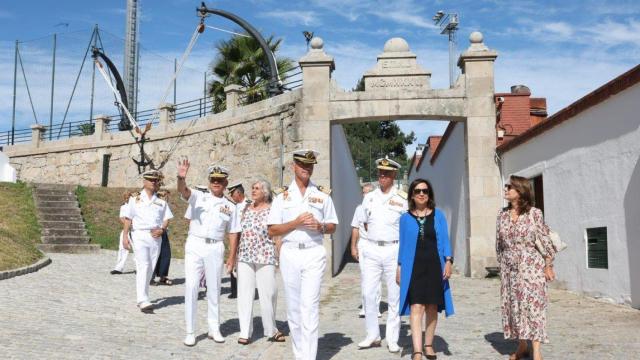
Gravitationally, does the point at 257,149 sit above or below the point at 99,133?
below

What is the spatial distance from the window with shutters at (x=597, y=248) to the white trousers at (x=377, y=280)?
14.4ft

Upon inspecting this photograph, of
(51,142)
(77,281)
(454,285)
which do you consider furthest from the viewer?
(51,142)

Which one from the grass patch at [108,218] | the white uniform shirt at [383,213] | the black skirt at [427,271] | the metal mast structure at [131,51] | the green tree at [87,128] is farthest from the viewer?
the metal mast structure at [131,51]


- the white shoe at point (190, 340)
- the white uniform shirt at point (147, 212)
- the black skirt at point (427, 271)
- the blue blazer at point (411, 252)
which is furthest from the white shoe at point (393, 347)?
the white uniform shirt at point (147, 212)

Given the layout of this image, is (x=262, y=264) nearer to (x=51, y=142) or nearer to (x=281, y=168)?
(x=281, y=168)

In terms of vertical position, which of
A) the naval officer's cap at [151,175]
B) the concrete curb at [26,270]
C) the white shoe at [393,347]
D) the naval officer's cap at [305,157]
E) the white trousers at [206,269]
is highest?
the naval officer's cap at [151,175]

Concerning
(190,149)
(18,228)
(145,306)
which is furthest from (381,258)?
(190,149)

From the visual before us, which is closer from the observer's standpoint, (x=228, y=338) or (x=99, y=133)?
(x=228, y=338)

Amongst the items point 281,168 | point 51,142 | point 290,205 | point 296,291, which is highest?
point 51,142

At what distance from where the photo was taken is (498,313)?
8039 millimetres

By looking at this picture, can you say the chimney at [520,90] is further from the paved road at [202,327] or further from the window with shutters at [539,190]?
the paved road at [202,327]

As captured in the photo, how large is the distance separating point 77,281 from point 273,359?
5.99m

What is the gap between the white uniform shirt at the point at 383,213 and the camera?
5.91m

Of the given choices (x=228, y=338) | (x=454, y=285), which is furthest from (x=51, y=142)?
(x=228, y=338)
